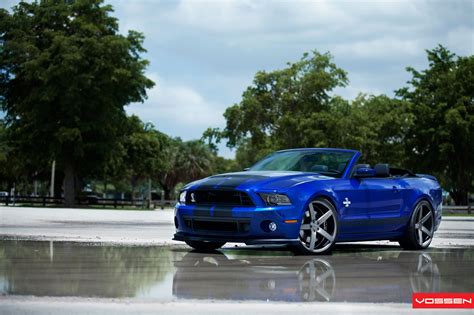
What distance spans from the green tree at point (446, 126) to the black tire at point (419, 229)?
44581mm

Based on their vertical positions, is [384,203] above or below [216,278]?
above

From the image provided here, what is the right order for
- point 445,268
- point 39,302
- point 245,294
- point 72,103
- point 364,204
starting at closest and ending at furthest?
point 39,302, point 245,294, point 445,268, point 364,204, point 72,103

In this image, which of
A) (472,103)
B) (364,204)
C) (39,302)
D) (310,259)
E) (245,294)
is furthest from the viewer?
(472,103)

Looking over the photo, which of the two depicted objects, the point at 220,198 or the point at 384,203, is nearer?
the point at 220,198

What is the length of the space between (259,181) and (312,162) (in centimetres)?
152

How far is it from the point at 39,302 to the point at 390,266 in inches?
189

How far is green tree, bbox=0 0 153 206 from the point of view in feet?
179

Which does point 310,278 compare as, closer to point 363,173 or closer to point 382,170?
point 363,173

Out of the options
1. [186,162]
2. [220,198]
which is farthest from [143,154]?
[220,198]

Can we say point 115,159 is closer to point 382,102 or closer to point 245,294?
point 382,102

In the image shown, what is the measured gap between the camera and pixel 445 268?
32.1 ft

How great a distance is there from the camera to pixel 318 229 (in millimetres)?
11352

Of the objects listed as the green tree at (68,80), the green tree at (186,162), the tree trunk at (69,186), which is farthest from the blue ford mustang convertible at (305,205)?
the green tree at (186,162)

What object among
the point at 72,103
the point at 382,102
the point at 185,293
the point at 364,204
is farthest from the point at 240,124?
the point at 185,293
